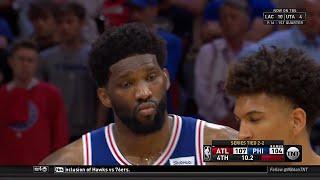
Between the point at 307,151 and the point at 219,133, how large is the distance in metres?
0.25

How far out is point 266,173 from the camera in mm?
2387

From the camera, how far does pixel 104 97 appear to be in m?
2.49

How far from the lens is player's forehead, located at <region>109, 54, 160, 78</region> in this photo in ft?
8.13

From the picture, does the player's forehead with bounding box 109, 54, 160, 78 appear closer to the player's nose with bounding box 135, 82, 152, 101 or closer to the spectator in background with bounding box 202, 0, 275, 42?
the player's nose with bounding box 135, 82, 152, 101

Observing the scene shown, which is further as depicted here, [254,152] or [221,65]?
[221,65]

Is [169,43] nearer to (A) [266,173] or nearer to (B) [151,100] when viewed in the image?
(B) [151,100]

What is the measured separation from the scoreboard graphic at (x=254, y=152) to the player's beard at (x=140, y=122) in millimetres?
181

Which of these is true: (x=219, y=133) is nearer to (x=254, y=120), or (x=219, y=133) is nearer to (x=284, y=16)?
(x=254, y=120)

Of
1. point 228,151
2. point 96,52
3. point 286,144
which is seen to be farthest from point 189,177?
point 96,52

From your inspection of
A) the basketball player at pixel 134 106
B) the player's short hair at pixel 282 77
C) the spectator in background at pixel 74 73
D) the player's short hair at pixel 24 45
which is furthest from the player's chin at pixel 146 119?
the player's short hair at pixel 24 45

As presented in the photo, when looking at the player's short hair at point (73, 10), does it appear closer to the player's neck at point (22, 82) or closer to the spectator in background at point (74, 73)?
the spectator in background at point (74, 73)

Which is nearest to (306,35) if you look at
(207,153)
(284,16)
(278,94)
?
(284,16)

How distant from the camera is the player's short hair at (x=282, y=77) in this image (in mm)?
2430

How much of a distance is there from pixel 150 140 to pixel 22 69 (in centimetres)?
42
